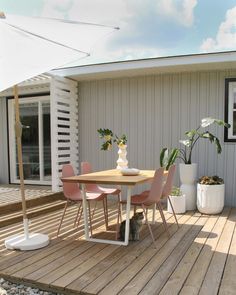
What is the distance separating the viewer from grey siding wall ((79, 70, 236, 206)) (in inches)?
228

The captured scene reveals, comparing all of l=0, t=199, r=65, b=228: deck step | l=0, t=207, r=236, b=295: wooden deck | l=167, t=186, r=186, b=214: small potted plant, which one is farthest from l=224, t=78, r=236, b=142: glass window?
l=0, t=199, r=65, b=228: deck step

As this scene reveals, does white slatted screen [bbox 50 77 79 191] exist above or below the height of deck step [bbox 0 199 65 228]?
above

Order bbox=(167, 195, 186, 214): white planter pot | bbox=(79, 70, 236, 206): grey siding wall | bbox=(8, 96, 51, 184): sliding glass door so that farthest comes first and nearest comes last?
1. bbox=(8, 96, 51, 184): sliding glass door
2. bbox=(79, 70, 236, 206): grey siding wall
3. bbox=(167, 195, 186, 214): white planter pot

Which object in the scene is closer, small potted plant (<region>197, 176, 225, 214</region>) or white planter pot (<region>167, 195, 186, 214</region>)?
small potted plant (<region>197, 176, 225, 214</region>)

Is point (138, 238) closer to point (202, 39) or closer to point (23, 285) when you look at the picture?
point (23, 285)

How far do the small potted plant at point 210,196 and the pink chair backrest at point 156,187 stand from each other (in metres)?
1.71

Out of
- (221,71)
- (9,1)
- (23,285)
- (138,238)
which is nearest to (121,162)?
(138,238)

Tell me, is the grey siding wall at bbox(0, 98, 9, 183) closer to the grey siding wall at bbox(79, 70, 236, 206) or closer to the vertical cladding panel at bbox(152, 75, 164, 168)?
the grey siding wall at bbox(79, 70, 236, 206)

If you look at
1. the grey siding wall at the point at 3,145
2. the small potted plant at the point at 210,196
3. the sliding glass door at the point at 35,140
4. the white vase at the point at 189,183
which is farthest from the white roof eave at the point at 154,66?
the grey siding wall at the point at 3,145

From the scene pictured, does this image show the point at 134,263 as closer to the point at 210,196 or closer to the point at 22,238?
the point at 22,238

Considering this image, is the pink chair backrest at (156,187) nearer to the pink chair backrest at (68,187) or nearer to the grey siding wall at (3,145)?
the pink chair backrest at (68,187)

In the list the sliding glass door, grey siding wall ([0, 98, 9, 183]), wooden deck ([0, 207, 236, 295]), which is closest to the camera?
wooden deck ([0, 207, 236, 295])

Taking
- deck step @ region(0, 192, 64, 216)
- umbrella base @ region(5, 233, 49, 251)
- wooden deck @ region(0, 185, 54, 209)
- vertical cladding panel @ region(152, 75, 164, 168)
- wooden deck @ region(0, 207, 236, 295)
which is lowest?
wooden deck @ region(0, 207, 236, 295)

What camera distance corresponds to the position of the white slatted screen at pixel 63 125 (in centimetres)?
604
